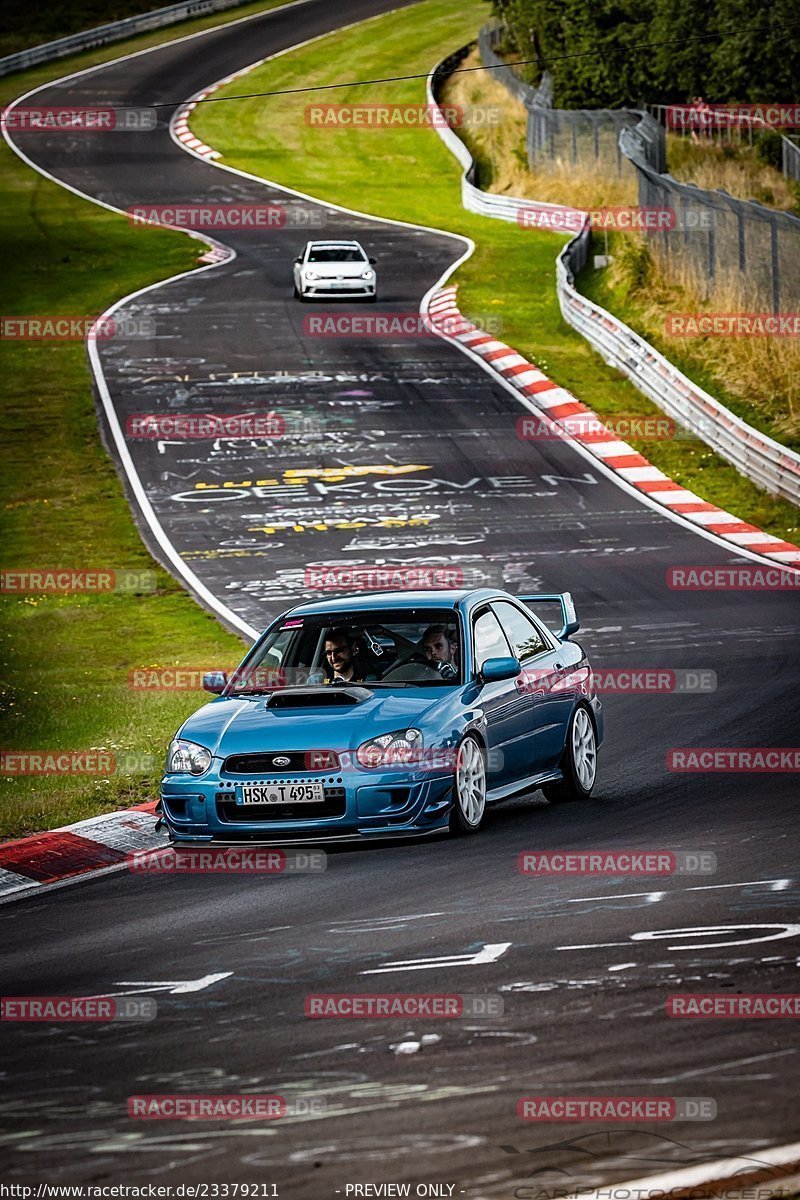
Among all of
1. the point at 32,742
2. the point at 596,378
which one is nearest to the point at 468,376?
the point at 596,378

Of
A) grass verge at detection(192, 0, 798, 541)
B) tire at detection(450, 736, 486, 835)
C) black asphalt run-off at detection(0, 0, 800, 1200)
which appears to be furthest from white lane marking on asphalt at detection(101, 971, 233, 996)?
grass verge at detection(192, 0, 798, 541)

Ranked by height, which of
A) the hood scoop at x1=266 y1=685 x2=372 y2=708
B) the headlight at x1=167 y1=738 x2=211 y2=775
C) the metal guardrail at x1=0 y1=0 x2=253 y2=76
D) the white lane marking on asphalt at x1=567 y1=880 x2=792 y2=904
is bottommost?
the white lane marking on asphalt at x1=567 y1=880 x2=792 y2=904

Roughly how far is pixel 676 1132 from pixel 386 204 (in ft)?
176

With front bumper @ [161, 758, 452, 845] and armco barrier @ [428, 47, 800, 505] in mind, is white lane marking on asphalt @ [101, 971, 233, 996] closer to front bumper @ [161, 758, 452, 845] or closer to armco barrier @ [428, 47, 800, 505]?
front bumper @ [161, 758, 452, 845]

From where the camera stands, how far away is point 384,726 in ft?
35.2

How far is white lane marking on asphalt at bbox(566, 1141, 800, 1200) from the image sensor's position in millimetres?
5336

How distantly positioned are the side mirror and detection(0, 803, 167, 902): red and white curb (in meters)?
2.25

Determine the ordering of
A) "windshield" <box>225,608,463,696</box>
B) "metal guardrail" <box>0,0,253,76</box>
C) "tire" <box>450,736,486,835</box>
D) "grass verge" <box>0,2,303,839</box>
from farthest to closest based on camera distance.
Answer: "metal guardrail" <box>0,0,253,76</box> < "grass verge" <box>0,2,303,839</box> < "windshield" <box>225,608,463,696</box> < "tire" <box>450,736,486,835</box>

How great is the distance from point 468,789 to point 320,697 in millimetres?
1021

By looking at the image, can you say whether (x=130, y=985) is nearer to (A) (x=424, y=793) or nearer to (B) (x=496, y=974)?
(B) (x=496, y=974)

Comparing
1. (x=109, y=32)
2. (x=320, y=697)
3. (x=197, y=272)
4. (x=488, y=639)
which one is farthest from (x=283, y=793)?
(x=109, y=32)

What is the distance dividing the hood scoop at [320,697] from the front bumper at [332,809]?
638mm

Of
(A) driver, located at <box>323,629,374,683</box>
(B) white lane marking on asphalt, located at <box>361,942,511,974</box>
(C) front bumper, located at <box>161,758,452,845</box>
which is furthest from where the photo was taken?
(A) driver, located at <box>323,629,374,683</box>

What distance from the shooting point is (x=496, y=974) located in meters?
7.69
